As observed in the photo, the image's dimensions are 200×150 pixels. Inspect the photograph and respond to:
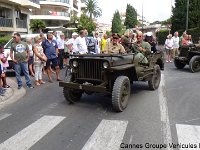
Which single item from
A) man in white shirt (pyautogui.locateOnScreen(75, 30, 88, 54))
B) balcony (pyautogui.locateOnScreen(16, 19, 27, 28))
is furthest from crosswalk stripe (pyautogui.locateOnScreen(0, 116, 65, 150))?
balcony (pyautogui.locateOnScreen(16, 19, 27, 28))

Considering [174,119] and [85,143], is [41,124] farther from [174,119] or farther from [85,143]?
[174,119]

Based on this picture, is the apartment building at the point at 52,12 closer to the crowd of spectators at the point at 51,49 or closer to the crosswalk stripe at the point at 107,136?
the crowd of spectators at the point at 51,49

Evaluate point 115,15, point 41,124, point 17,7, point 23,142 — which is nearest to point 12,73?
point 41,124

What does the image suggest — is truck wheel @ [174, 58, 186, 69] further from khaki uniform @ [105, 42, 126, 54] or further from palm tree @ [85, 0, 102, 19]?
palm tree @ [85, 0, 102, 19]

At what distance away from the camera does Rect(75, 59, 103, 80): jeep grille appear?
291 inches

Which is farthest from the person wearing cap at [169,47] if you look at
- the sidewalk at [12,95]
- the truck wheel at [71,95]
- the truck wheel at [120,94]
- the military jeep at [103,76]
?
the truck wheel at [120,94]

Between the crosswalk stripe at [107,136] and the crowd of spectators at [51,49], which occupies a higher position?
the crowd of spectators at [51,49]

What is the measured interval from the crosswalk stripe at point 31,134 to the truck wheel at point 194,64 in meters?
8.66

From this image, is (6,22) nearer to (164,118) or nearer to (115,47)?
(115,47)

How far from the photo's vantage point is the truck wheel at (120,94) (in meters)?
6.95

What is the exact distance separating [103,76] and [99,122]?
131 centimetres

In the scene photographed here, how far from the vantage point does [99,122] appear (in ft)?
21.0

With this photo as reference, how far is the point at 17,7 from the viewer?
3512cm

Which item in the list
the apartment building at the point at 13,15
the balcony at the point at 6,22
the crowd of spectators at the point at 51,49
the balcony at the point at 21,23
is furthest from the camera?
the balcony at the point at 21,23
